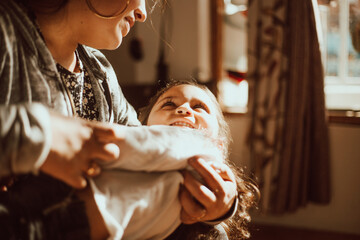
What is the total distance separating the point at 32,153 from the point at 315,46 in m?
2.30

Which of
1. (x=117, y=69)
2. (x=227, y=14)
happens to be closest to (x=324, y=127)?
(x=227, y=14)

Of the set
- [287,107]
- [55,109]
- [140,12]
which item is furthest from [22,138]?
[287,107]

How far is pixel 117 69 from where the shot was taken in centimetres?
288

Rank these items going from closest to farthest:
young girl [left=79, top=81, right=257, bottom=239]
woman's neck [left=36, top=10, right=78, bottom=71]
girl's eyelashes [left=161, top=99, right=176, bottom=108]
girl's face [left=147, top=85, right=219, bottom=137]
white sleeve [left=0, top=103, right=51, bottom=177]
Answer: white sleeve [left=0, top=103, right=51, bottom=177] < young girl [left=79, top=81, right=257, bottom=239] < woman's neck [left=36, top=10, right=78, bottom=71] < girl's face [left=147, top=85, right=219, bottom=137] < girl's eyelashes [left=161, top=99, right=176, bottom=108]

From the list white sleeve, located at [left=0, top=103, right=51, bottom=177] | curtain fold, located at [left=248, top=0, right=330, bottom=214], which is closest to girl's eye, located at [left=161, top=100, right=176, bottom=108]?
white sleeve, located at [left=0, top=103, right=51, bottom=177]

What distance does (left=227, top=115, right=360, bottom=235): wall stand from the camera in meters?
2.68

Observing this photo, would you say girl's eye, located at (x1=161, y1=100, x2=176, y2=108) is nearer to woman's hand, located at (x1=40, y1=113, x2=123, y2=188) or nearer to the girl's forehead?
the girl's forehead

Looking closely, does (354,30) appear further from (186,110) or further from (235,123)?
(186,110)

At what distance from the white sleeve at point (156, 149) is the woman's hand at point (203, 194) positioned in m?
0.04

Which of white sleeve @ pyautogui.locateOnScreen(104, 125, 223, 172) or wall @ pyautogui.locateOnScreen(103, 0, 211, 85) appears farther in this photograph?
wall @ pyautogui.locateOnScreen(103, 0, 211, 85)

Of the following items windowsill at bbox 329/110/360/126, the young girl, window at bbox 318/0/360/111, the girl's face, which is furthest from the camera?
window at bbox 318/0/360/111

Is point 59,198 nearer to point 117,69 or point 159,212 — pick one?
point 159,212

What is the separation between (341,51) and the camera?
2875 mm

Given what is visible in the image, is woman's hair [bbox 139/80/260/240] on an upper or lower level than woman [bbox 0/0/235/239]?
lower
